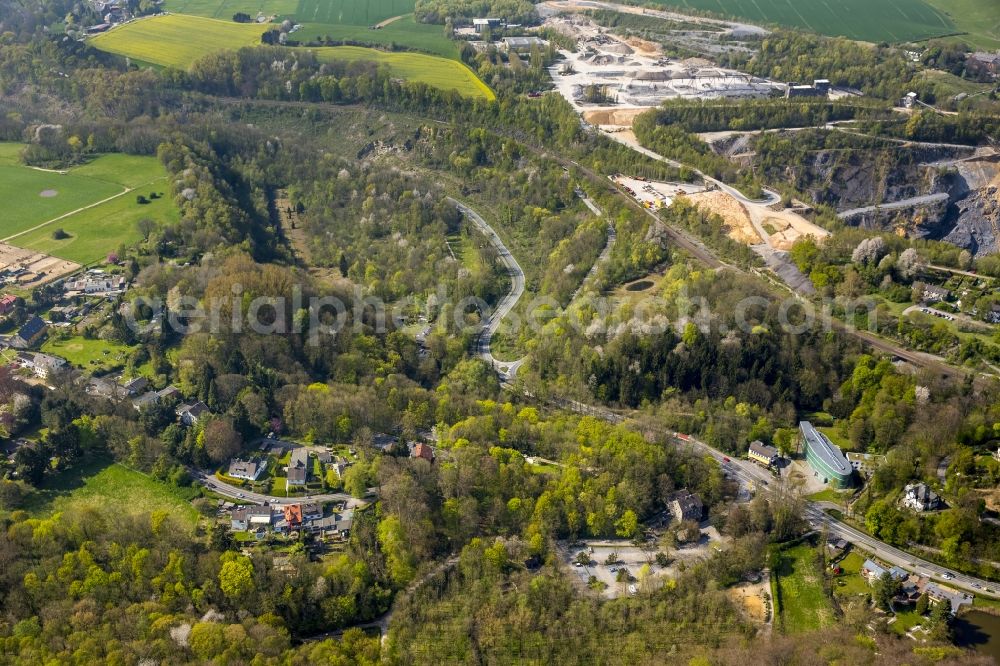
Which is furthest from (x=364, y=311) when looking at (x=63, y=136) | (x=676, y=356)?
(x=63, y=136)

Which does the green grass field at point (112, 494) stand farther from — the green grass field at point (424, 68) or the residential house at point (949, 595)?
the green grass field at point (424, 68)

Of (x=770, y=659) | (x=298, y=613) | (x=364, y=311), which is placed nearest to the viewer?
(x=770, y=659)

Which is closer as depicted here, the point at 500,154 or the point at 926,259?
the point at 926,259

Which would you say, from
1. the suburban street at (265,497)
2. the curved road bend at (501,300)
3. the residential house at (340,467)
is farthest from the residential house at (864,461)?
the residential house at (340,467)

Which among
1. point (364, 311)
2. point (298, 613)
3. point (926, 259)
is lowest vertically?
point (298, 613)

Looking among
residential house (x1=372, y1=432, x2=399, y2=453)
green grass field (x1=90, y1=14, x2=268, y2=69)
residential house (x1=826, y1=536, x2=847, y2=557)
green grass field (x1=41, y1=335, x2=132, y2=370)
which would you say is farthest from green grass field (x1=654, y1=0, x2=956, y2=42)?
green grass field (x1=41, y1=335, x2=132, y2=370)

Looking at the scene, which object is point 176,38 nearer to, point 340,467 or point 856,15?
point 340,467

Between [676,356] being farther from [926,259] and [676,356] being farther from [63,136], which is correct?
[63,136]
